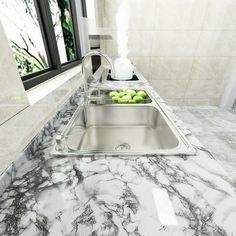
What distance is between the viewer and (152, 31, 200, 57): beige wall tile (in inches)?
93.3

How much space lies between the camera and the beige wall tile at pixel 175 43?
7.78 feet

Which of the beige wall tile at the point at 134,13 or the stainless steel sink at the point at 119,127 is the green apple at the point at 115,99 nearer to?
the stainless steel sink at the point at 119,127

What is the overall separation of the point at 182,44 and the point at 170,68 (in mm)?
422

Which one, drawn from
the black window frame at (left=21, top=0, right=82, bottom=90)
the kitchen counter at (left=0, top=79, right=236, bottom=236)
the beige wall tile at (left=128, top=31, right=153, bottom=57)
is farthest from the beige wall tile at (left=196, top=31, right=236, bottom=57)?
the kitchen counter at (left=0, top=79, right=236, bottom=236)

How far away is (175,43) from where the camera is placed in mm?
2434

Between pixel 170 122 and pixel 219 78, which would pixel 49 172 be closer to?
pixel 170 122

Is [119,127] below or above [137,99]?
below

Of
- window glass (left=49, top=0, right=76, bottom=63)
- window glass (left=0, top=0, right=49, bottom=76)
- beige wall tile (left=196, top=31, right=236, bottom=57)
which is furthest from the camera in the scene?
beige wall tile (left=196, top=31, right=236, bottom=57)

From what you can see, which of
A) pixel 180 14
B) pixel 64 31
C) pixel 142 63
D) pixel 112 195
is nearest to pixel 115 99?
pixel 112 195

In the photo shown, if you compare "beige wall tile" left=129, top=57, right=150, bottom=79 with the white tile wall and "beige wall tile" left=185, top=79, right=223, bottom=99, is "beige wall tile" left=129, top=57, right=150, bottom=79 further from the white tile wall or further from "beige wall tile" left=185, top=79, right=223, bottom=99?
"beige wall tile" left=185, top=79, right=223, bottom=99

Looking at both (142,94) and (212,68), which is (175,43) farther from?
(142,94)

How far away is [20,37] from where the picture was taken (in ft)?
3.79

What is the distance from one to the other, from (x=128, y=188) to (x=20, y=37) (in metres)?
1.42

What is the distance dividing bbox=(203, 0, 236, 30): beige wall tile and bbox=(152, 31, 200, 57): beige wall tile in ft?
0.74
